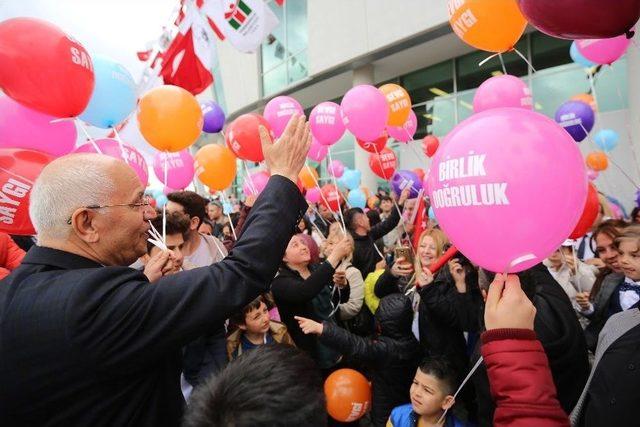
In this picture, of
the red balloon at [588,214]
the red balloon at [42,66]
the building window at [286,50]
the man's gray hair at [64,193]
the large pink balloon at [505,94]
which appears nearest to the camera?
the man's gray hair at [64,193]

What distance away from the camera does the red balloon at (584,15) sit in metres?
1.15

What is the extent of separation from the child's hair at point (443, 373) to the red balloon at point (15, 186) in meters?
2.25

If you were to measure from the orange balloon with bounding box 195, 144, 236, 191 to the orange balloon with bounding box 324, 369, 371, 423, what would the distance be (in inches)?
96.5

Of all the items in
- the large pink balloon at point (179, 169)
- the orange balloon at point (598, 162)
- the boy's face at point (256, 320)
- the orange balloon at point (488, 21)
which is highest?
the orange balloon at point (488, 21)

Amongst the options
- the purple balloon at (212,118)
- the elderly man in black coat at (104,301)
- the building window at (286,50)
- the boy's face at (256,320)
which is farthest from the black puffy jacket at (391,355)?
the building window at (286,50)

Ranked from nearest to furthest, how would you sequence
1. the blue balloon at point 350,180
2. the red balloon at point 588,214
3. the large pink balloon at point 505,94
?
the red balloon at point 588,214
the large pink balloon at point 505,94
the blue balloon at point 350,180

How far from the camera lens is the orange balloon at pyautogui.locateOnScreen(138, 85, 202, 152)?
2641 millimetres

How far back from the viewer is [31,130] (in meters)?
2.16

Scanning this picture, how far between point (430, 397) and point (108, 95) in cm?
275

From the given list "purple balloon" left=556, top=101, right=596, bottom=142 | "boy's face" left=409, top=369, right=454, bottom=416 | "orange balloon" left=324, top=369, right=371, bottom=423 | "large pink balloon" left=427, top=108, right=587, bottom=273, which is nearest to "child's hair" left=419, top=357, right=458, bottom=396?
"boy's face" left=409, top=369, right=454, bottom=416

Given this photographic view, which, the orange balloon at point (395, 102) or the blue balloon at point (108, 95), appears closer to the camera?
the blue balloon at point (108, 95)

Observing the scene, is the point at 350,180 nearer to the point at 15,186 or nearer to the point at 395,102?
the point at 395,102

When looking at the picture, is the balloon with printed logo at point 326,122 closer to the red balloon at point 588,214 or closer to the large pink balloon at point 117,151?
the large pink balloon at point 117,151

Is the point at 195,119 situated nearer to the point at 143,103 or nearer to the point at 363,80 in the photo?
the point at 143,103
